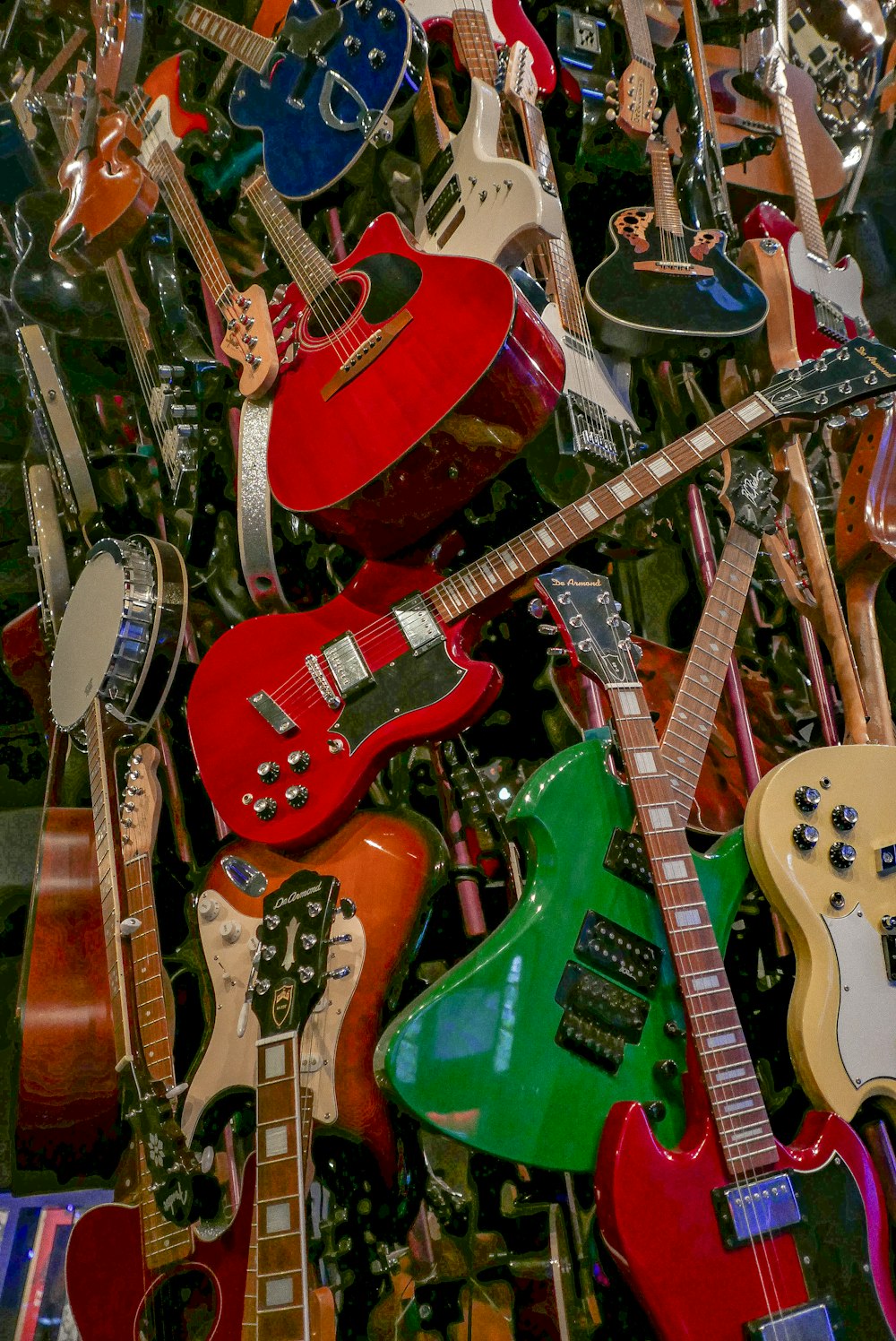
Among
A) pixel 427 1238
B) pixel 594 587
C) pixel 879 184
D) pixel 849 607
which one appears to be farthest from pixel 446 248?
pixel 427 1238

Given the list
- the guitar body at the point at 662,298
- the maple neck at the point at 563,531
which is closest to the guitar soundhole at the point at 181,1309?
the maple neck at the point at 563,531

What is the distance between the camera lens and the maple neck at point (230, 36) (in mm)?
1956

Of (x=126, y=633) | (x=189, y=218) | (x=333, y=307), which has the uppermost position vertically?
(x=189, y=218)

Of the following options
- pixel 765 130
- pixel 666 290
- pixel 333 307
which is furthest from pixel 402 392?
pixel 765 130

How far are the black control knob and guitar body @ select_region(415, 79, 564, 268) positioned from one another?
921mm

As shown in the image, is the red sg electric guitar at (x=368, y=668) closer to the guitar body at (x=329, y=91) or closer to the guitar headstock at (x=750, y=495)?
the guitar headstock at (x=750, y=495)

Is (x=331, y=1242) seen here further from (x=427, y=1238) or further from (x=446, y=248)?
(x=446, y=248)

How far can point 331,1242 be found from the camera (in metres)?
1.37

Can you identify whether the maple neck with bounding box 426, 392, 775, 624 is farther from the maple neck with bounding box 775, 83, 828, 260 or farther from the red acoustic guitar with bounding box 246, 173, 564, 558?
the maple neck with bounding box 775, 83, 828, 260

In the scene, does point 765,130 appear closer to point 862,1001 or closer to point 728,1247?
point 862,1001

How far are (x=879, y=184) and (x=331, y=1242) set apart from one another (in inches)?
94.5

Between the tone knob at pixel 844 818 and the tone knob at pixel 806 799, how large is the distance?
33mm

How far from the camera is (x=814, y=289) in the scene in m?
1.97

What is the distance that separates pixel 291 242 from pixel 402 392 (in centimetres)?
52
